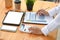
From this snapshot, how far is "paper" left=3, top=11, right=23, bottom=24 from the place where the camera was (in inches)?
55.5

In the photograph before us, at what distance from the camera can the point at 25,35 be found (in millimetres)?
1289

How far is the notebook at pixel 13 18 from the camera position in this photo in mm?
1396

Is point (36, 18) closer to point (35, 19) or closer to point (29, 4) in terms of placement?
point (35, 19)

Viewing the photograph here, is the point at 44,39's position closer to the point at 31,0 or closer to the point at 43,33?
the point at 43,33

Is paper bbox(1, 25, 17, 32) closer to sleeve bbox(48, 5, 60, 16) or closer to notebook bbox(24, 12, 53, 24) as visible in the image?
notebook bbox(24, 12, 53, 24)

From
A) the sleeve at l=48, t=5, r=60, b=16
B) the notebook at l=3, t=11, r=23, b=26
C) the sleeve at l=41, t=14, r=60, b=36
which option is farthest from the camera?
the sleeve at l=48, t=5, r=60, b=16

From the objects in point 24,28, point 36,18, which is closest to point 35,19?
point 36,18

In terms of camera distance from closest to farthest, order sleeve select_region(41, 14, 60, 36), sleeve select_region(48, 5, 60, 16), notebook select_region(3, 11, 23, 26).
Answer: sleeve select_region(41, 14, 60, 36) < notebook select_region(3, 11, 23, 26) < sleeve select_region(48, 5, 60, 16)

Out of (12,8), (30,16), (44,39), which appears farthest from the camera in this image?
(12,8)

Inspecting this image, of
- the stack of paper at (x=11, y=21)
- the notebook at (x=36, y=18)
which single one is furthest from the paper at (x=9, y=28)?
the notebook at (x=36, y=18)

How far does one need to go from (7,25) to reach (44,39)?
1.15 ft

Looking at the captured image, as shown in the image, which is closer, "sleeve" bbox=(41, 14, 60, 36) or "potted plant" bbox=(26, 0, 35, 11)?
"sleeve" bbox=(41, 14, 60, 36)

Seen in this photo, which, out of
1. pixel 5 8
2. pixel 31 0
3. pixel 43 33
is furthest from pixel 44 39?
pixel 5 8

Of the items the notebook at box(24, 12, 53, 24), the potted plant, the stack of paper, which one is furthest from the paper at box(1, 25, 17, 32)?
the potted plant
